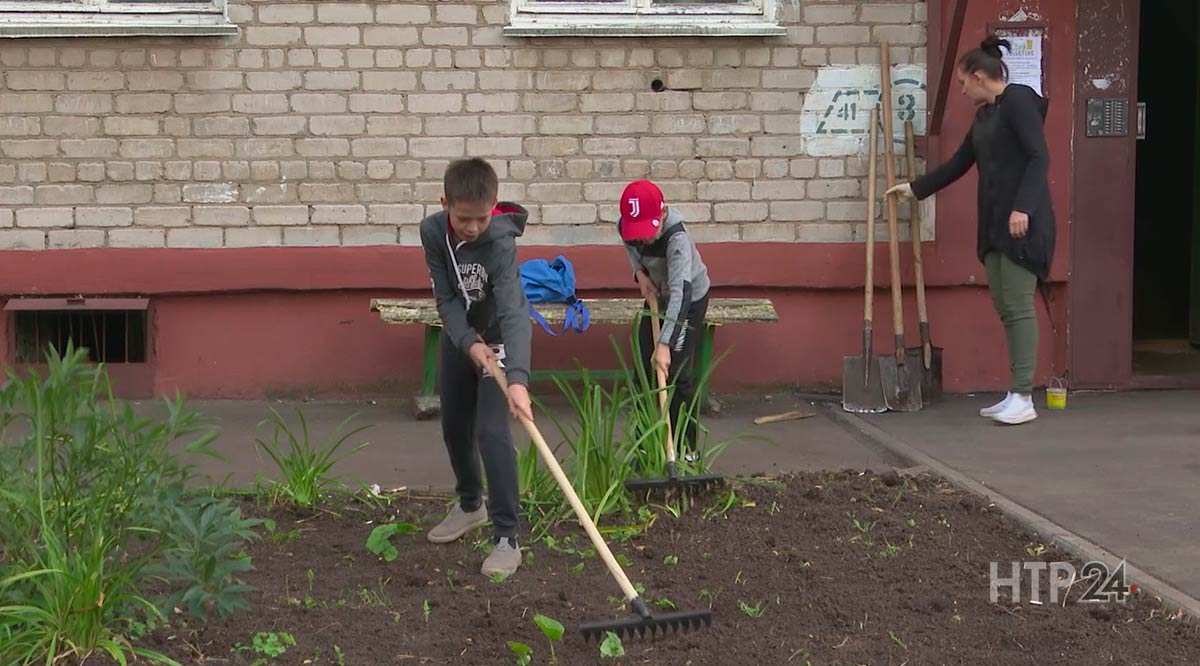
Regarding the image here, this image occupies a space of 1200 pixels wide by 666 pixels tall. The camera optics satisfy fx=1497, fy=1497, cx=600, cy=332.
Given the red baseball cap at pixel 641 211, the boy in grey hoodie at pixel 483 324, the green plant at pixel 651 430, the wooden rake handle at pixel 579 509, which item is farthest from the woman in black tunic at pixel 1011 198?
the wooden rake handle at pixel 579 509

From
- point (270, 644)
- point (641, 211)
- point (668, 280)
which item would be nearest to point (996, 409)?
point (668, 280)

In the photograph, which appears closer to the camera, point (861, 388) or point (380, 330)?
point (861, 388)

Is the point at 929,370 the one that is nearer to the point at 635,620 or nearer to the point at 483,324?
the point at 483,324

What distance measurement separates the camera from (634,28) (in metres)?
8.11

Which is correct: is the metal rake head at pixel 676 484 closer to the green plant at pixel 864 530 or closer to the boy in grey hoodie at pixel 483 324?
the green plant at pixel 864 530

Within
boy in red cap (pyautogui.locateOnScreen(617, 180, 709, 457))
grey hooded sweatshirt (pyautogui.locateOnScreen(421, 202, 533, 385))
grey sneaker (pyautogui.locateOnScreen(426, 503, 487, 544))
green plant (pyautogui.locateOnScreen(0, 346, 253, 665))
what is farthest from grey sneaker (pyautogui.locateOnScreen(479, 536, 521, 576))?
boy in red cap (pyautogui.locateOnScreen(617, 180, 709, 457))

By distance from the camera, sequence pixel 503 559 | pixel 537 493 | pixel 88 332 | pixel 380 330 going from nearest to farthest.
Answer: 1. pixel 503 559
2. pixel 537 493
3. pixel 380 330
4. pixel 88 332

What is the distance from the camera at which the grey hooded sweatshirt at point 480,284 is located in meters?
4.87

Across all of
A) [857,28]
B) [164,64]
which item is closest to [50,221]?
[164,64]

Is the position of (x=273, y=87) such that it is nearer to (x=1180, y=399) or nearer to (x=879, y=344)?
(x=879, y=344)

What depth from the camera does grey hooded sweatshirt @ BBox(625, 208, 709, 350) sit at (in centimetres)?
588

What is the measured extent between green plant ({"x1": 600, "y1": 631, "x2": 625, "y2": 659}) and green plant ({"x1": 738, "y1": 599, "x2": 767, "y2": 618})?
1.63ft

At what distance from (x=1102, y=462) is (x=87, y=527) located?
14.6 feet

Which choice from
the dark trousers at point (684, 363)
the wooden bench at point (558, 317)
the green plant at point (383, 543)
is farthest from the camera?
the wooden bench at point (558, 317)
